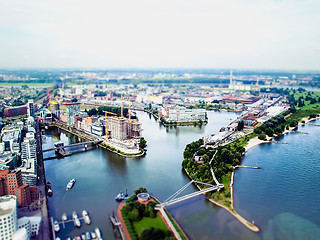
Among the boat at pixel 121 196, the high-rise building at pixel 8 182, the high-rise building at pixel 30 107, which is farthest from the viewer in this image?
the high-rise building at pixel 30 107

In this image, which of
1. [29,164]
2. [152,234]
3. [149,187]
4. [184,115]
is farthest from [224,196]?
[184,115]

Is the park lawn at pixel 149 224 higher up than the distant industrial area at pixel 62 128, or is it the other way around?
the distant industrial area at pixel 62 128

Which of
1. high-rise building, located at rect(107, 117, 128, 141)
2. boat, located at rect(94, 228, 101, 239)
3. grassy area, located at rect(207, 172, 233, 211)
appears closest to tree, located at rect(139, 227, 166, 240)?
boat, located at rect(94, 228, 101, 239)

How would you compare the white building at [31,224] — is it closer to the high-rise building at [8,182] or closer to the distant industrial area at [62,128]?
the distant industrial area at [62,128]

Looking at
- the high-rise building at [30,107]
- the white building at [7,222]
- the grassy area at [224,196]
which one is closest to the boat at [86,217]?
the white building at [7,222]

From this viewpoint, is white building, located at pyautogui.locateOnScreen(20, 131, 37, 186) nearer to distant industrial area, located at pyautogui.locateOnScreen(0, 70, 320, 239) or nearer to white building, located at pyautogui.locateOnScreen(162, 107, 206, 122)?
distant industrial area, located at pyautogui.locateOnScreen(0, 70, 320, 239)

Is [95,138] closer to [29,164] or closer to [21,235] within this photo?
[29,164]

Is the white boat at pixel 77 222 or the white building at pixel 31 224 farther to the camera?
the white boat at pixel 77 222
